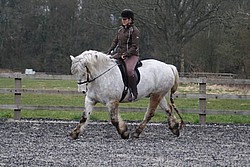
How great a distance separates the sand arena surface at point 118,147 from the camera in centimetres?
645

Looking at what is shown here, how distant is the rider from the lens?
877 cm

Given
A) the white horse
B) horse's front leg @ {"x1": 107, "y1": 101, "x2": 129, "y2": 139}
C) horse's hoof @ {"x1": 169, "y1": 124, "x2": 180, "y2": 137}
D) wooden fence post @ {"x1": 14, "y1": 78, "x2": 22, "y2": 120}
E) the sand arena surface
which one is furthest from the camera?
wooden fence post @ {"x1": 14, "y1": 78, "x2": 22, "y2": 120}

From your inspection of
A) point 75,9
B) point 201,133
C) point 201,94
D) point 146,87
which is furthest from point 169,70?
point 75,9

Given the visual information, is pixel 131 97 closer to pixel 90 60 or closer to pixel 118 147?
pixel 90 60

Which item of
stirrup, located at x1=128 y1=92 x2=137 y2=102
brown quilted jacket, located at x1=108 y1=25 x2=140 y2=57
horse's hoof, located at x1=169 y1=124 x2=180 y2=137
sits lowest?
horse's hoof, located at x1=169 y1=124 x2=180 y2=137

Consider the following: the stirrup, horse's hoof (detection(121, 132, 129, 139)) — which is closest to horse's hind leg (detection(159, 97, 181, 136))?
the stirrup

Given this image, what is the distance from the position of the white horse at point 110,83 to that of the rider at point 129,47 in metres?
0.17

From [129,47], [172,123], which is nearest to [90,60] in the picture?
[129,47]

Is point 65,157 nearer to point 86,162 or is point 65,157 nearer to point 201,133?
point 86,162

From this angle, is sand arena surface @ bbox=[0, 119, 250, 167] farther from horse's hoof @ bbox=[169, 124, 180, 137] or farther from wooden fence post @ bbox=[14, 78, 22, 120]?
wooden fence post @ bbox=[14, 78, 22, 120]

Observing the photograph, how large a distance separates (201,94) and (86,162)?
5674 mm

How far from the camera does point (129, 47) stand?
352 inches

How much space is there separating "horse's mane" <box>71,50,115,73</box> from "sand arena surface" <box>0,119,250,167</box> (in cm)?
125

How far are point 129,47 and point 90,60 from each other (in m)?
0.84
